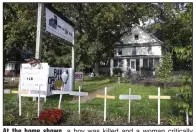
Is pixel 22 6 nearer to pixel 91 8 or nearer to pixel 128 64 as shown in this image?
pixel 91 8

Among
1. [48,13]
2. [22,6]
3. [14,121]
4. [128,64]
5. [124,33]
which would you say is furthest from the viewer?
[128,64]

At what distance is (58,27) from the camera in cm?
1445

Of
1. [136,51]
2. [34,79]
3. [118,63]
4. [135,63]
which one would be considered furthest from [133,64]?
[34,79]

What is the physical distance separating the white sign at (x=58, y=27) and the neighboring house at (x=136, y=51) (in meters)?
34.7

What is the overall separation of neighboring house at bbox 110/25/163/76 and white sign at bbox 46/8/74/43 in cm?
3470

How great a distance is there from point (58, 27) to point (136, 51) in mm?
39854

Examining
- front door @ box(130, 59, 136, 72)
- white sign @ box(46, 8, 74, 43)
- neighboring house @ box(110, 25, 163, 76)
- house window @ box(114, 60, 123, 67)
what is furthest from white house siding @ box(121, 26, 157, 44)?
white sign @ box(46, 8, 74, 43)

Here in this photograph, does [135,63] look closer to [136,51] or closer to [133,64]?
[133,64]

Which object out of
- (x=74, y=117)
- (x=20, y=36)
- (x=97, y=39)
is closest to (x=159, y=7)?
(x=97, y=39)

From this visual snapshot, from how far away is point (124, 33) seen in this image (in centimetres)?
5044

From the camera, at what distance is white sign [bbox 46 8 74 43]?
43.2 ft

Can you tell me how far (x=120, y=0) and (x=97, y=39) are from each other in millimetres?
34012

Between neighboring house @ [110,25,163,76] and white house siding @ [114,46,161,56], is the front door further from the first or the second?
white house siding @ [114,46,161,56]

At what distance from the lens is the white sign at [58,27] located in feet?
43.2
